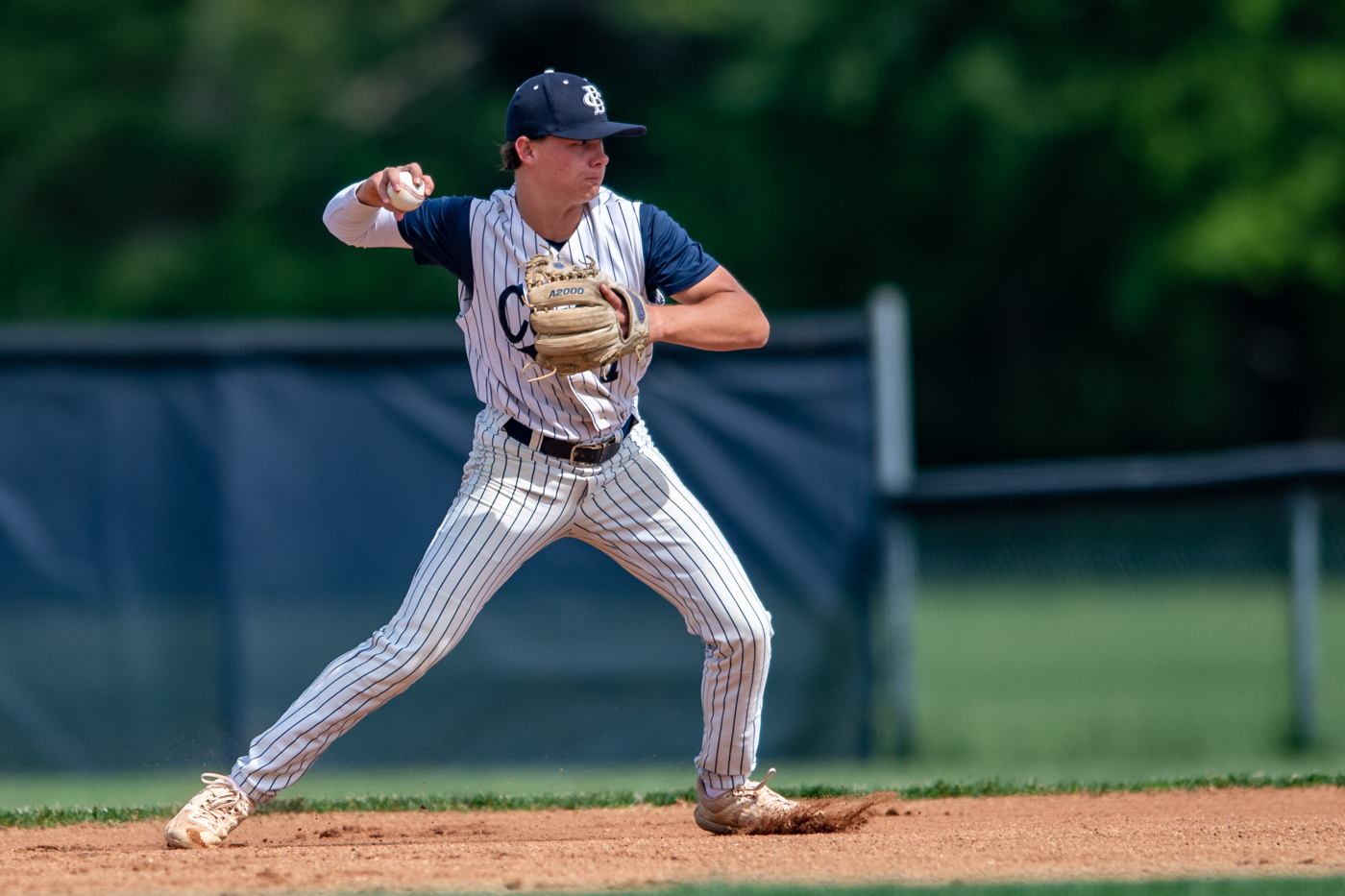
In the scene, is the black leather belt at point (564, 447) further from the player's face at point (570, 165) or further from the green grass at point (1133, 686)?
the green grass at point (1133, 686)

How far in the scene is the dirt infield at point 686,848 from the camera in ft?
11.7

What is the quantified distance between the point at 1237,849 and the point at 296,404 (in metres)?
4.27

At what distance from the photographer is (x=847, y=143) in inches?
838

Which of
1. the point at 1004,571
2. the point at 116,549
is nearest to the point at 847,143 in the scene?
the point at 1004,571

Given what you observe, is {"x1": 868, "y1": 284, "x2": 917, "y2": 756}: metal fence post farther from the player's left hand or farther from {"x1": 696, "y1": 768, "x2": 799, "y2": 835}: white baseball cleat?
the player's left hand

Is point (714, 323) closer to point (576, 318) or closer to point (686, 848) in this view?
point (576, 318)

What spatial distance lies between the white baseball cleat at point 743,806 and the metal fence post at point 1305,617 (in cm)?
326

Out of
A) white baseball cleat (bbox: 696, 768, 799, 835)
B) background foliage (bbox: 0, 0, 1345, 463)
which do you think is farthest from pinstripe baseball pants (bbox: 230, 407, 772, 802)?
background foliage (bbox: 0, 0, 1345, 463)

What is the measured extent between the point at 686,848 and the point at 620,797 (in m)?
1.17

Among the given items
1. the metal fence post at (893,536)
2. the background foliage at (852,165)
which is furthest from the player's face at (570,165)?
the background foliage at (852,165)

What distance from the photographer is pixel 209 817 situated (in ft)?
13.2

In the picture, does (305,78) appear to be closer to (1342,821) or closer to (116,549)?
(116,549)

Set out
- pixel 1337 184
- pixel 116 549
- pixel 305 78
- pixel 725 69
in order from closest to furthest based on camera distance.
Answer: pixel 116 549 → pixel 1337 184 → pixel 725 69 → pixel 305 78

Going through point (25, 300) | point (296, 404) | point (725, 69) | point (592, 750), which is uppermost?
point (725, 69)
